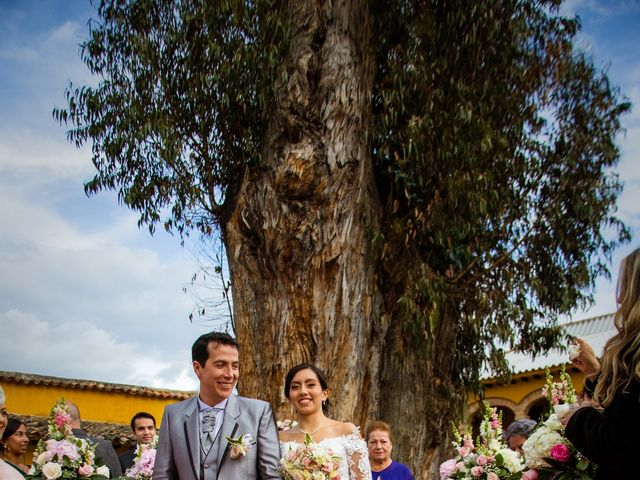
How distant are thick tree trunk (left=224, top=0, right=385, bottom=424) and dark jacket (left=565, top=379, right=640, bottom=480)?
6726 millimetres

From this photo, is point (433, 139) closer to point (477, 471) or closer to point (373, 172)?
point (373, 172)

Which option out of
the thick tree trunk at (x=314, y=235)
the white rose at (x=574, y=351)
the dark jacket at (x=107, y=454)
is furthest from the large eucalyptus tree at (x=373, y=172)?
the white rose at (x=574, y=351)

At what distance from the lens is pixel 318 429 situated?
18.0 feet

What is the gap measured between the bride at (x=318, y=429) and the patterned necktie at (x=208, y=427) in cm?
132

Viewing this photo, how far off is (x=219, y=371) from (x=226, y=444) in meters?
0.37

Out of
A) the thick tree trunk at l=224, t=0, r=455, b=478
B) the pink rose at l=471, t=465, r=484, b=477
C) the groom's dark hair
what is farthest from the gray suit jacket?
the thick tree trunk at l=224, t=0, r=455, b=478

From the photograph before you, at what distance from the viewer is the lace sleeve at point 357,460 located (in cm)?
536

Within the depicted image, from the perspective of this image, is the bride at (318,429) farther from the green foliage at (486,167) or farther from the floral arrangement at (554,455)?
the green foliage at (486,167)

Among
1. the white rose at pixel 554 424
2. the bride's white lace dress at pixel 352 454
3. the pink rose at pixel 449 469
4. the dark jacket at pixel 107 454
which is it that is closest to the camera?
the white rose at pixel 554 424

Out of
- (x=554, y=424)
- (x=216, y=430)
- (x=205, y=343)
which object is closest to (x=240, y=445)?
(x=216, y=430)

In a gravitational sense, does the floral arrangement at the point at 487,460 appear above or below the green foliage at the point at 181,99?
below

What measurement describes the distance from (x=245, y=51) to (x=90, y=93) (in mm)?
2700

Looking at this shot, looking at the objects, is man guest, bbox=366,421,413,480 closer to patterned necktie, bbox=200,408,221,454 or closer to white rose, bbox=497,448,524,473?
white rose, bbox=497,448,524,473

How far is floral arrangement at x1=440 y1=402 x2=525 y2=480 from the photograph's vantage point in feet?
18.7
